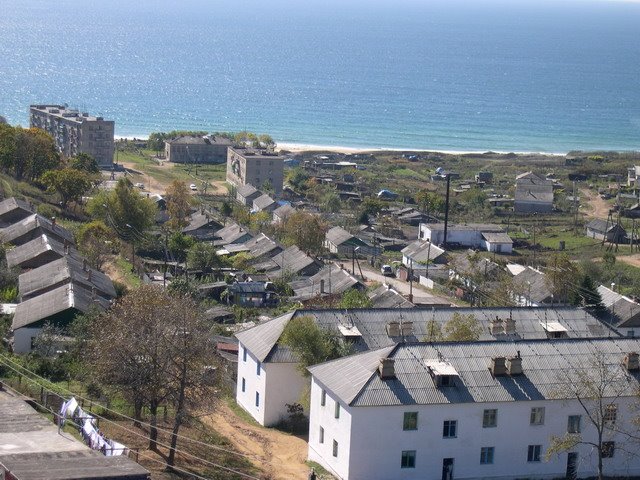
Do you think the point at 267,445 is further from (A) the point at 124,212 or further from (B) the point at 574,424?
(A) the point at 124,212

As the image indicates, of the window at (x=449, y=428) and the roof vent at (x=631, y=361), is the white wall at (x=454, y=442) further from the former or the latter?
the roof vent at (x=631, y=361)

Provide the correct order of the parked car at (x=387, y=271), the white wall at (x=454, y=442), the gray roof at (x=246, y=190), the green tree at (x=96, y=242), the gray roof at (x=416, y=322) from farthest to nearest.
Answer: the gray roof at (x=246, y=190), the parked car at (x=387, y=271), the green tree at (x=96, y=242), the gray roof at (x=416, y=322), the white wall at (x=454, y=442)

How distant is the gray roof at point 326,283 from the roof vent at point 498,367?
715 inches

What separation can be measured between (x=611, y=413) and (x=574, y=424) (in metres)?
Result: 0.82

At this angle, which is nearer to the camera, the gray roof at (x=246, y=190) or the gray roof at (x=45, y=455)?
the gray roof at (x=45, y=455)

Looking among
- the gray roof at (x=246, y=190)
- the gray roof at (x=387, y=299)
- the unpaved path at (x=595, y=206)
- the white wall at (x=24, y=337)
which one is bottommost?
the unpaved path at (x=595, y=206)

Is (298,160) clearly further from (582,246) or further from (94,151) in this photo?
(582,246)

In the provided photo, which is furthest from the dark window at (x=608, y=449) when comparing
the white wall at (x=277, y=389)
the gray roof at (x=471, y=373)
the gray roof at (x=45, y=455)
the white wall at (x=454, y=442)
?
the gray roof at (x=45, y=455)

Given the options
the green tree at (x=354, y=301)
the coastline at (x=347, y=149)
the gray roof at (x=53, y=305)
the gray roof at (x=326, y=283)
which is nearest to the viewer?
the gray roof at (x=53, y=305)

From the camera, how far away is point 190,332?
2580 centimetres

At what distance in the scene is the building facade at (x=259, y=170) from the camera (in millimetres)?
75188

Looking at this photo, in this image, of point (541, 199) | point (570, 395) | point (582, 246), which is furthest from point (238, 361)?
point (541, 199)

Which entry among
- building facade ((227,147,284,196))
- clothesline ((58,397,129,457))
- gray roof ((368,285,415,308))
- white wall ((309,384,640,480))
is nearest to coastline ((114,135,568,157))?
building facade ((227,147,284,196))

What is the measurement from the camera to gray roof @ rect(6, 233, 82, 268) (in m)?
42.2
